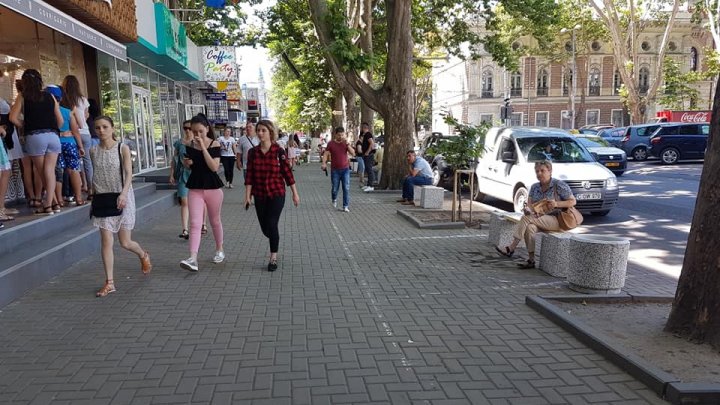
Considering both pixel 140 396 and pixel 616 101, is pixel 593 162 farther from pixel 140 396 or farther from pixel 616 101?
pixel 616 101

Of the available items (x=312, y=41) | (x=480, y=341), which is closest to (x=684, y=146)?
(x=312, y=41)

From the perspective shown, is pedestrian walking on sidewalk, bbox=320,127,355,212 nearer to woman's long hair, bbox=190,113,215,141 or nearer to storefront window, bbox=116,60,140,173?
woman's long hair, bbox=190,113,215,141

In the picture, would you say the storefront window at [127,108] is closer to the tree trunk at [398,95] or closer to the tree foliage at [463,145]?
the tree trunk at [398,95]

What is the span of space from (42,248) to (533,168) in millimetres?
8764

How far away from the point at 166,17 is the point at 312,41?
403 inches

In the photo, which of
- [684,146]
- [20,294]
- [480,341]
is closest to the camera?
[480,341]

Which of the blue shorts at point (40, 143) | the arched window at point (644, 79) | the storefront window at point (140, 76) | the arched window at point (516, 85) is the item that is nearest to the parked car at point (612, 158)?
the storefront window at point (140, 76)

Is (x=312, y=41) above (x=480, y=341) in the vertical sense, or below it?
above

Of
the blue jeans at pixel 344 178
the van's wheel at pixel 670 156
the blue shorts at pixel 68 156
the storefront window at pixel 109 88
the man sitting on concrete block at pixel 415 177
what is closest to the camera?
the blue shorts at pixel 68 156

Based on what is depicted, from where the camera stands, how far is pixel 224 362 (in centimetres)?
385

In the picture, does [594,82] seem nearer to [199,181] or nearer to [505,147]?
[505,147]

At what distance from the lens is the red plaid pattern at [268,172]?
6.36 metres

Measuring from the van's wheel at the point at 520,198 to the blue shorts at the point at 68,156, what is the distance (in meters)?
8.17

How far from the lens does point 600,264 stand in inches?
205
